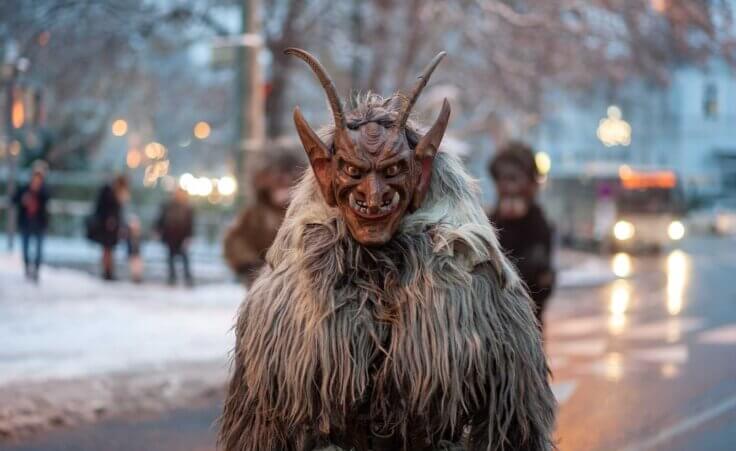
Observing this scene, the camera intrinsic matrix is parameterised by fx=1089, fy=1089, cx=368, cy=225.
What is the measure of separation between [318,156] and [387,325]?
52cm

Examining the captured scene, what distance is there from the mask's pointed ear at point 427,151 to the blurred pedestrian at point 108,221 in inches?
626

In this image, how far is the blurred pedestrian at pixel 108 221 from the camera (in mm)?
18438

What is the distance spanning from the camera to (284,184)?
8.49 m

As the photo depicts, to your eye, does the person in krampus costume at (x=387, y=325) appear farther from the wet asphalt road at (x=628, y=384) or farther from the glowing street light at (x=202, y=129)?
the glowing street light at (x=202, y=129)

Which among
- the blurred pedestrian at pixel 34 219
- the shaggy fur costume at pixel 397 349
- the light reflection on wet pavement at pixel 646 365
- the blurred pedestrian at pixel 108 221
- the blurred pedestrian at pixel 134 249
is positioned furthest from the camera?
the blurred pedestrian at pixel 134 249

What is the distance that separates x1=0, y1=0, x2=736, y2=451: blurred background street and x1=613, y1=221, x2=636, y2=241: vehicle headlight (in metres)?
0.06

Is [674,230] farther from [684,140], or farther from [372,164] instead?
[684,140]

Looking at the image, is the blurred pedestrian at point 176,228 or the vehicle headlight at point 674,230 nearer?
the blurred pedestrian at point 176,228

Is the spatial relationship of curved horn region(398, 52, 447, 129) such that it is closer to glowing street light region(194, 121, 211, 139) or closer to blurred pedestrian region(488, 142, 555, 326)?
blurred pedestrian region(488, 142, 555, 326)

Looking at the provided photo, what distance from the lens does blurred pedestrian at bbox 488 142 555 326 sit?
25.8ft

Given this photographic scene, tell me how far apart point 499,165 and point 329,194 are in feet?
16.4

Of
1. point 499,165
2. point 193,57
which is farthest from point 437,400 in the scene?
point 193,57

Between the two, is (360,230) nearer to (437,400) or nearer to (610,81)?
(437,400)

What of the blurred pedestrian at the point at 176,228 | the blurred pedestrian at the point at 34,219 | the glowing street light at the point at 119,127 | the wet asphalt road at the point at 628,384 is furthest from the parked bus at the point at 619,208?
the blurred pedestrian at the point at 34,219
